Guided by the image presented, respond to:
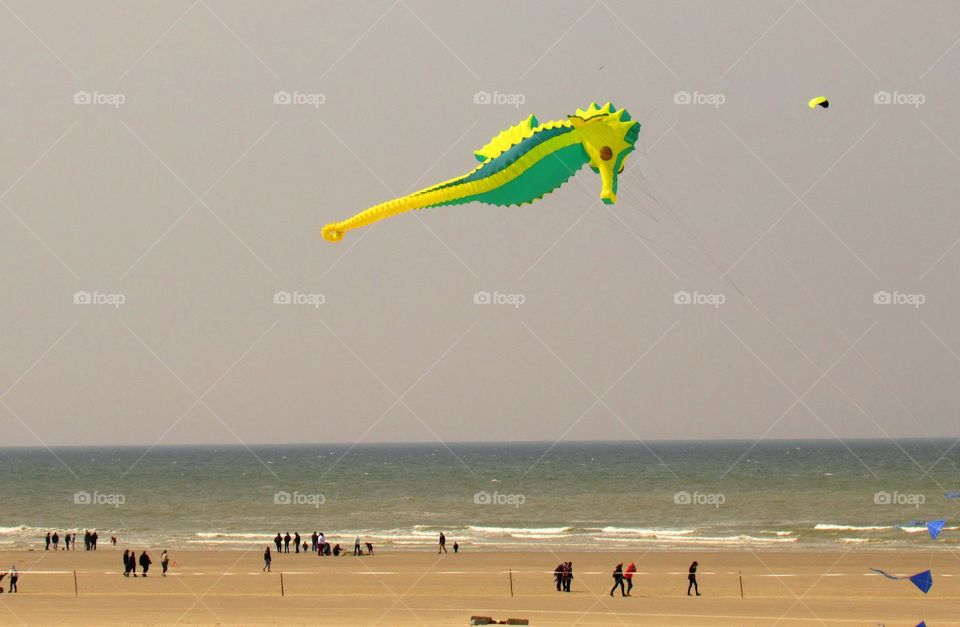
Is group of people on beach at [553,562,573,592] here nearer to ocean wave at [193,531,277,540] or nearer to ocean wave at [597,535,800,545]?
ocean wave at [597,535,800,545]

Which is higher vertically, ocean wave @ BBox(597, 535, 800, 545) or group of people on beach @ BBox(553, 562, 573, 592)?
ocean wave @ BBox(597, 535, 800, 545)

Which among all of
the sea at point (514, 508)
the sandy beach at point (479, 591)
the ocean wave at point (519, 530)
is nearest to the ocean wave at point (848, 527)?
the sea at point (514, 508)

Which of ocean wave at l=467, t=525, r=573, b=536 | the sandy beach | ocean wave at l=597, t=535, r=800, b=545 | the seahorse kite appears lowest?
the sandy beach

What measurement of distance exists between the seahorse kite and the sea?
7254mm

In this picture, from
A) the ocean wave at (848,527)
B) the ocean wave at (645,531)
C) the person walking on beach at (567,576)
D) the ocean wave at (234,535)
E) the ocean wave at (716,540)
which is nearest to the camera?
the person walking on beach at (567,576)

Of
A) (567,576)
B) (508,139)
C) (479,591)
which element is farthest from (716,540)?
(508,139)

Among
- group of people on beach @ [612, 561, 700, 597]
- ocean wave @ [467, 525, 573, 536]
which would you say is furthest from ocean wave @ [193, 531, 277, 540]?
group of people on beach @ [612, 561, 700, 597]

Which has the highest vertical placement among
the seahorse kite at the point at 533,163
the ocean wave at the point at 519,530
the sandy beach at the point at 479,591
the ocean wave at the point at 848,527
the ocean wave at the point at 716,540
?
the seahorse kite at the point at 533,163

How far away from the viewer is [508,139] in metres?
15.0

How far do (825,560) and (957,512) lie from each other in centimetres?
2471

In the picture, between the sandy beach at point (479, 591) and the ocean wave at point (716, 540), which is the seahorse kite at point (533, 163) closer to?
the sandy beach at point (479, 591)

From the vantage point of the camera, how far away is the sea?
42.6 m

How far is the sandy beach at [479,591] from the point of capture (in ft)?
71.7

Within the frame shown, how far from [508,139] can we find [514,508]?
48.6 meters
